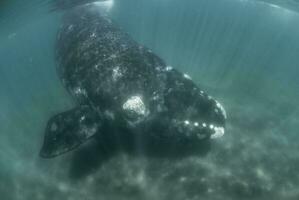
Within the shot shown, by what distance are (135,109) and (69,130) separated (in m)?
2.88

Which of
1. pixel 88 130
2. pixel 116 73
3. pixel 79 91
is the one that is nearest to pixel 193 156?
pixel 88 130

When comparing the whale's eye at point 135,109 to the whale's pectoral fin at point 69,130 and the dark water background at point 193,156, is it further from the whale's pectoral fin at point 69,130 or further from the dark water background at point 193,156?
the dark water background at point 193,156

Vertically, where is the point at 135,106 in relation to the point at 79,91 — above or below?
above

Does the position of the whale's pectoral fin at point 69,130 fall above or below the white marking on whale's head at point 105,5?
above

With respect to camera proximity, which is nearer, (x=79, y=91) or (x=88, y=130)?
(x=88, y=130)

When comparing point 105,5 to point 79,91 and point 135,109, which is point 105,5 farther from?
point 135,109

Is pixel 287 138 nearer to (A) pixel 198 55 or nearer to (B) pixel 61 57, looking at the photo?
(B) pixel 61 57

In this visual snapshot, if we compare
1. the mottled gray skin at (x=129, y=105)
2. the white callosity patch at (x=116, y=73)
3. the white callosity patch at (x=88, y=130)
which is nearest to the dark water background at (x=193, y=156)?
the mottled gray skin at (x=129, y=105)

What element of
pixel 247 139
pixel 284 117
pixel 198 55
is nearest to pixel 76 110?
pixel 247 139

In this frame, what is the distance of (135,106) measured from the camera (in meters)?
13.1

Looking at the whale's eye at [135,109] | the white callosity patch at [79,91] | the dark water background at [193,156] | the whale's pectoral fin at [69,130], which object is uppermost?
the whale's eye at [135,109]

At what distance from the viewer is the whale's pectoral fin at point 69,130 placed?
13.1m

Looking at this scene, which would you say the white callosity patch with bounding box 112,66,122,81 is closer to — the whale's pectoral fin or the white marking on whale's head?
the whale's pectoral fin

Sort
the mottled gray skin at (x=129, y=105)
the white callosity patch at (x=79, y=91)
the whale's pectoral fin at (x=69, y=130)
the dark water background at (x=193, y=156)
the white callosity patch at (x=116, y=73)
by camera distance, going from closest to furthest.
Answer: the dark water background at (x=193, y=156) < the mottled gray skin at (x=129, y=105) < the whale's pectoral fin at (x=69, y=130) < the white callosity patch at (x=116, y=73) < the white callosity patch at (x=79, y=91)
